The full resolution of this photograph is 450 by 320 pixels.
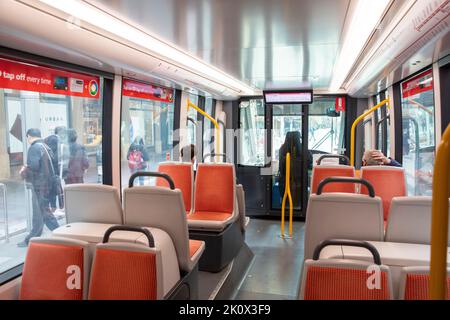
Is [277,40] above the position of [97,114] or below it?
above

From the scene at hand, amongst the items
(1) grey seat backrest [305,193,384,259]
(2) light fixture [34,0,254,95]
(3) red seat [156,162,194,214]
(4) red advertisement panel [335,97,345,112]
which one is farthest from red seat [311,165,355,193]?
(4) red advertisement panel [335,97,345,112]

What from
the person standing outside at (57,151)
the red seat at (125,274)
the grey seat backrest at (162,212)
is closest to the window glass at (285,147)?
the person standing outside at (57,151)

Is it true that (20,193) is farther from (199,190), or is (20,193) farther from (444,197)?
(444,197)

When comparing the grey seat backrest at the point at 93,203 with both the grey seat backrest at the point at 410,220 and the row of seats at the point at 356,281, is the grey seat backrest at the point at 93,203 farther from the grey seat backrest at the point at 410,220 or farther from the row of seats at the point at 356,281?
the grey seat backrest at the point at 410,220

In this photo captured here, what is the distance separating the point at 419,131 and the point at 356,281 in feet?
13.4

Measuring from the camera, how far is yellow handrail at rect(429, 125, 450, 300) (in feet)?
2.84

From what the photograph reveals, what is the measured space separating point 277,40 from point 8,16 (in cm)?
230

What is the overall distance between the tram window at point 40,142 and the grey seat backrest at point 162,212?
1.02 meters

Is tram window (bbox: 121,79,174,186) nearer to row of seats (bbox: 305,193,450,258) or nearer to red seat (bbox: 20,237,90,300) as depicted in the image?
red seat (bbox: 20,237,90,300)

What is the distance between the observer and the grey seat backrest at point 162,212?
2.96 m

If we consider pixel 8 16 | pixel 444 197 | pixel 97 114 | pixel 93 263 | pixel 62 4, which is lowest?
pixel 93 263

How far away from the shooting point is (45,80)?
3.36 meters

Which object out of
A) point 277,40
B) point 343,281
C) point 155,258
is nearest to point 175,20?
point 277,40

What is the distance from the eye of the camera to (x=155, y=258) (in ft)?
7.18
